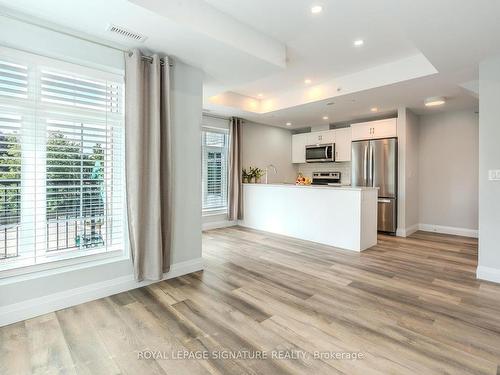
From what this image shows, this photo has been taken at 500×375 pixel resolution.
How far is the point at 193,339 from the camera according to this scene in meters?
1.98

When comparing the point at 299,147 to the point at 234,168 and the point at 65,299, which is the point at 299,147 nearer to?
the point at 234,168

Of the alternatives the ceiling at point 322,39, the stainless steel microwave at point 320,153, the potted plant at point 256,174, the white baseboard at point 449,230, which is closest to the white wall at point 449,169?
the white baseboard at point 449,230

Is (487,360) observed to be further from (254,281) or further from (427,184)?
(427,184)

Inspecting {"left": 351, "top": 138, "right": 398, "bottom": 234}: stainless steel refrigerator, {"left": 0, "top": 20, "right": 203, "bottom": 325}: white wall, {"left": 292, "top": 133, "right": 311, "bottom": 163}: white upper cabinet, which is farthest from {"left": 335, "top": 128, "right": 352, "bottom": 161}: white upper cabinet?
{"left": 0, "top": 20, "right": 203, "bottom": 325}: white wall

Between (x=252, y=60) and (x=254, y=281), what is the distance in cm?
256

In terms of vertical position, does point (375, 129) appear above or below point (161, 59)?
below

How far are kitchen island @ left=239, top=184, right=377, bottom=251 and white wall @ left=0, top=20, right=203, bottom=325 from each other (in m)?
2.30

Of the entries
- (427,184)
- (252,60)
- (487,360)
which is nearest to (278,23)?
(252,60)

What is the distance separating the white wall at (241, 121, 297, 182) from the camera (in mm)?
6699

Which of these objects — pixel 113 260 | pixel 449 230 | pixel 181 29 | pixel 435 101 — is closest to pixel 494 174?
pixel 435 101

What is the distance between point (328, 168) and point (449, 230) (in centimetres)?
297

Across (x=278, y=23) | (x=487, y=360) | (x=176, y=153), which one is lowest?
(x=487, y=360)

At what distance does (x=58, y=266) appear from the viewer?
2475mm

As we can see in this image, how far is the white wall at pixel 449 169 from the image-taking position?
533 cm
